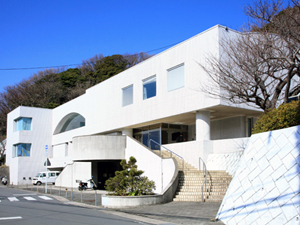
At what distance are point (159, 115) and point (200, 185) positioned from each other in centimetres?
800

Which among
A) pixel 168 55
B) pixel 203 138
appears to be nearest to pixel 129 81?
pixel 168 55

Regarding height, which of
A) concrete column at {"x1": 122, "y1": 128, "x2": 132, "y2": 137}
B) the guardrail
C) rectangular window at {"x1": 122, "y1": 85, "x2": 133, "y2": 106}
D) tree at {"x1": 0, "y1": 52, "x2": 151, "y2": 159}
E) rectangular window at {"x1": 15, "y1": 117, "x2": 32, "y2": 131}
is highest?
tree at {"x1": 0, "y1": 52, "x2": 151, "y2": 159}

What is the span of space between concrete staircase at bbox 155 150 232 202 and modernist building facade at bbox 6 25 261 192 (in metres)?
1.66

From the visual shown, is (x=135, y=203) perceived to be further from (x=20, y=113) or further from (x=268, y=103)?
(x=20, y=113)

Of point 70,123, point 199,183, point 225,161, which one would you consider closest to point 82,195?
point 199,183

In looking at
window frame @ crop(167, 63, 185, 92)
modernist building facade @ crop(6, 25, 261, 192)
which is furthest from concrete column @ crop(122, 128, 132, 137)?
window frame @ crop(167, 63, 185, 92)

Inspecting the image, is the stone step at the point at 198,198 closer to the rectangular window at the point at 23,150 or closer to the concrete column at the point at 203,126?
the concrete column at the point at 203,126

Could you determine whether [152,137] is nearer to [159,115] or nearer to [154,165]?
[159,115]

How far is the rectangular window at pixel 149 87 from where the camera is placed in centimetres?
2420

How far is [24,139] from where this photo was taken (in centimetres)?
4025

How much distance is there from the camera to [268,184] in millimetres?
8555

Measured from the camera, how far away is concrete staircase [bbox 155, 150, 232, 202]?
596 inches

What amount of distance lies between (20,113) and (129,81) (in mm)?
20324

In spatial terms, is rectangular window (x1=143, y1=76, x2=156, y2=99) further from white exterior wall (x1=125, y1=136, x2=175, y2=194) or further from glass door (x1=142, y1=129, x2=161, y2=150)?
white exterior wall (x1=125, y1=136, x2=175, y2=194)
